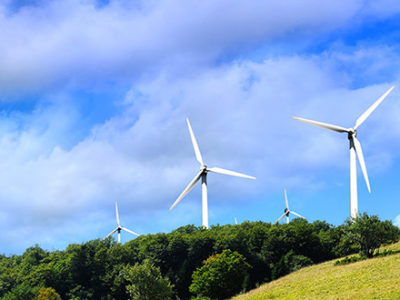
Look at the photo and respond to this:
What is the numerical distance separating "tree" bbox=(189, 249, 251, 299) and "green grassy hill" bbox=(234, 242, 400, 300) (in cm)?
1490

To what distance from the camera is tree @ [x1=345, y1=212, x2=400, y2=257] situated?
9994 cm

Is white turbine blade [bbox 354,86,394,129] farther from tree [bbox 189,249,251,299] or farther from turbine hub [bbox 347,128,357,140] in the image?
tree [bbox 189,249,251,299]

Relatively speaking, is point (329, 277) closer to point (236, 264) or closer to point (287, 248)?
point (236, 264)

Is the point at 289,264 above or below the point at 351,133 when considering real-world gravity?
below

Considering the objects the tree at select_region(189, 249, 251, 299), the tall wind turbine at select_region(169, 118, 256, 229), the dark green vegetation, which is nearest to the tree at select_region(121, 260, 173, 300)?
the tree at select_region(189, 249, 251, 299)

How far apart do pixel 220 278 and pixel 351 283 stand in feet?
110

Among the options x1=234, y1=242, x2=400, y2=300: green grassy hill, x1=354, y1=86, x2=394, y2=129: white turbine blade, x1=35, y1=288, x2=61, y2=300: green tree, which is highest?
x1=354, y1=86, x2=394, y2=129: white turbine blade

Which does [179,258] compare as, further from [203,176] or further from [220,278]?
[220,278]

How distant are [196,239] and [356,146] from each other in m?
46.4

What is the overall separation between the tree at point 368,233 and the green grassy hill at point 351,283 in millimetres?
6390

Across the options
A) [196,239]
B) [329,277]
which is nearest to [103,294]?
[196,239]

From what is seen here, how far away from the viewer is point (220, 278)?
3991 inches

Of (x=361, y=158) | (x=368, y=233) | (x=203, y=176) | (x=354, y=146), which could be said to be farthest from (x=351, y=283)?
(x=203, y=176)

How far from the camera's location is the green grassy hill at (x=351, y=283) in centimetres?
6412
